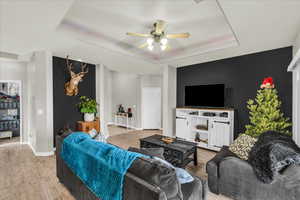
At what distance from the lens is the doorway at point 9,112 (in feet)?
15.9

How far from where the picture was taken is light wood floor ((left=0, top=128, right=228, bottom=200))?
6.91 feet

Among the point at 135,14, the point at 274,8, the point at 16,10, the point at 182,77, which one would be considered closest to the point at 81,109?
the point at 16,10

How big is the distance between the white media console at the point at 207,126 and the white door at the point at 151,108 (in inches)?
82.0

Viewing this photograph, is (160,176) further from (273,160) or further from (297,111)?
(297,111)

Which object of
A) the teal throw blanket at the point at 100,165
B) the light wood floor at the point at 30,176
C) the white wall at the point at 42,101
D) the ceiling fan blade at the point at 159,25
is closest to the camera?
the teal throw blanket at the point at 100,165

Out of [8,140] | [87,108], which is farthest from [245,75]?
[8,140]

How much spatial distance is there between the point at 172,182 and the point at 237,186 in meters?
1.38

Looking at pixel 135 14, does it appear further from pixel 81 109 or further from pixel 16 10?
pixel 81 109

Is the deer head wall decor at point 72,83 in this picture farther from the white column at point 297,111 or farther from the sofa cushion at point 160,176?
the white column at point 297,111

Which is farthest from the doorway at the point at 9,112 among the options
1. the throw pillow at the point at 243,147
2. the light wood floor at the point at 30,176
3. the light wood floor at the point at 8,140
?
the throw pillow at the point at 243,147

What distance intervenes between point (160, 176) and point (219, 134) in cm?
320

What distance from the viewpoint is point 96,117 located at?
4.77 m

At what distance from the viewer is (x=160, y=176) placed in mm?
1146

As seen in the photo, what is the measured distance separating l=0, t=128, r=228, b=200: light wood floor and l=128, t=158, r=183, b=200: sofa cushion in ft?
4.35
